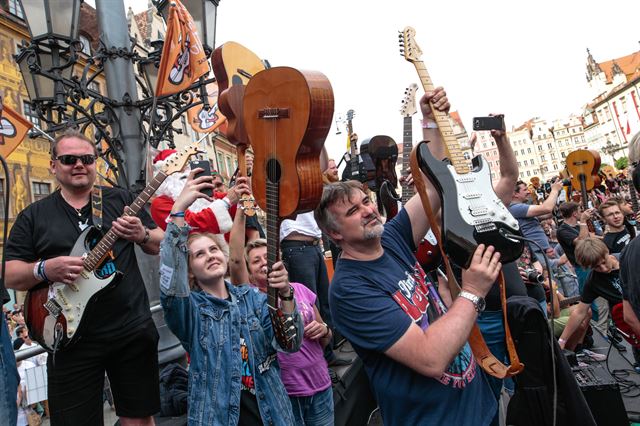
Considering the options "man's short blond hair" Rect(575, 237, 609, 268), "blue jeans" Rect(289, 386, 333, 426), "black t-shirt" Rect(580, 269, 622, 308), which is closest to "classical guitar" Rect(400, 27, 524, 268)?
"blue jeans" Rect(289, 386, 333, 426)

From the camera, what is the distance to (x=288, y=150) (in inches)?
68.1

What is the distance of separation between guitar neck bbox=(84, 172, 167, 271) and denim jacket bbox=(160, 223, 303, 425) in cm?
66

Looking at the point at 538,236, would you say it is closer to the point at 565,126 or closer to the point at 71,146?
the point at 71,146

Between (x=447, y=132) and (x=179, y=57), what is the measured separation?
3.03 metres

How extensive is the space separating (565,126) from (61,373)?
12484 centimetres

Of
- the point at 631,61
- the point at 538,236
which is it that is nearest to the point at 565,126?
the point at 631,61

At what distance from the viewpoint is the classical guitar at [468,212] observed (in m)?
1.62

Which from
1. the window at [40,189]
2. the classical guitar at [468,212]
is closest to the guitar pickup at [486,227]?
the classical guitar at [468,212]

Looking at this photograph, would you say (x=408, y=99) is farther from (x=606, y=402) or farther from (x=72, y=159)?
(x=606, y=402)

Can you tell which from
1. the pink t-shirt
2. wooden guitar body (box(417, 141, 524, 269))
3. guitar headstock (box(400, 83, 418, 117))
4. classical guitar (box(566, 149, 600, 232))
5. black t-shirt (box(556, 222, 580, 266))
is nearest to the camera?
wooden guitar body (box(417, 141, 524, 269))

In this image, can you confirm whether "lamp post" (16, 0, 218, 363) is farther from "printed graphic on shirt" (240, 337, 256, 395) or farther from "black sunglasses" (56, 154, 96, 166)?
"printed graphic on shirt" (240, 337, 256, 395)

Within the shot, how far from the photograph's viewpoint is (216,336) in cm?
227

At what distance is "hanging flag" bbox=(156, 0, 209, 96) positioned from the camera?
4078mm

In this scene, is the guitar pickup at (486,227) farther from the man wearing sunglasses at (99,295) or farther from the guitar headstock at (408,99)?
the guitar headstock at (408,99)
